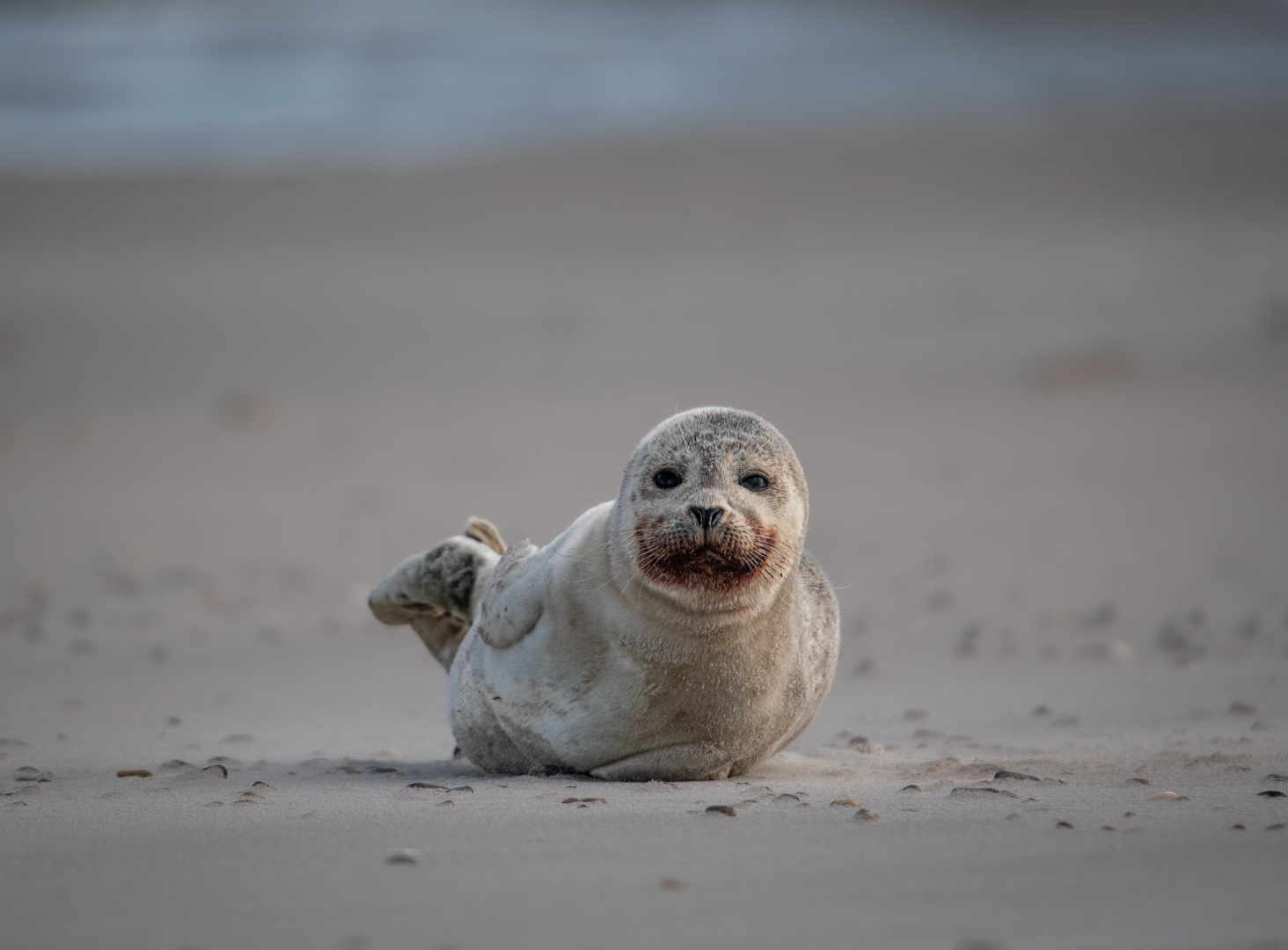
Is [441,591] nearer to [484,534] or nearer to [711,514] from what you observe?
[484,534]

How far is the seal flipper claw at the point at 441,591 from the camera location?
15.8 feet

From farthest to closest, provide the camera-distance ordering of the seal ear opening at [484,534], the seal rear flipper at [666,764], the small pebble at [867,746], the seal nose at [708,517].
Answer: the seal ear opening at [484,534], the small pebble at [867,746], the seal rear flipper at [666,764], the seal nose at [708,517]

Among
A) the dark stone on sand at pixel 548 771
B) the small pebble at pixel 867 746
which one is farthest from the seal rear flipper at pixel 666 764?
the small pebble at pixel 867 746

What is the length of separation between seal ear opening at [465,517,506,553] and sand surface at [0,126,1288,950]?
752mm

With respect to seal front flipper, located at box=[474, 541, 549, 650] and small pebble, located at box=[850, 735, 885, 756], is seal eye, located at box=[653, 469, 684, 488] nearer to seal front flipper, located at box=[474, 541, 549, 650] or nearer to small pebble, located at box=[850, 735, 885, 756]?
seal front flipper, located at box=[474, 541, 549, 650]

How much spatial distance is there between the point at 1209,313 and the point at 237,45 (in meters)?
19.6

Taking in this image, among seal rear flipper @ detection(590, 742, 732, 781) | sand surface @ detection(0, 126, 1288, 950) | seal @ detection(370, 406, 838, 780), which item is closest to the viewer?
sand surface @ detection(0, 126, 1288, 950)

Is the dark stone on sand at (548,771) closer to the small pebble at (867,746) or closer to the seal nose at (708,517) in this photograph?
the seal nose at (708,517)

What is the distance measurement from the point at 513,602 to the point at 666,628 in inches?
20.3

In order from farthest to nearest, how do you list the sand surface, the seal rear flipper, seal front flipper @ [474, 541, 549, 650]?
1. seal front flipper @ [474, 541, 549, 650]
2. the seal rear flipper
3. the sand surface

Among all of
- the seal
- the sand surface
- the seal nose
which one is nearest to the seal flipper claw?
the sand surface

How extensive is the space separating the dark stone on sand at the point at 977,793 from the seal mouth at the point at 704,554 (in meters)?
0.75

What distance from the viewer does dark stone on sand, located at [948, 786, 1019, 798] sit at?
3709mm

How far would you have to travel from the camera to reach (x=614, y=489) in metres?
9.95
